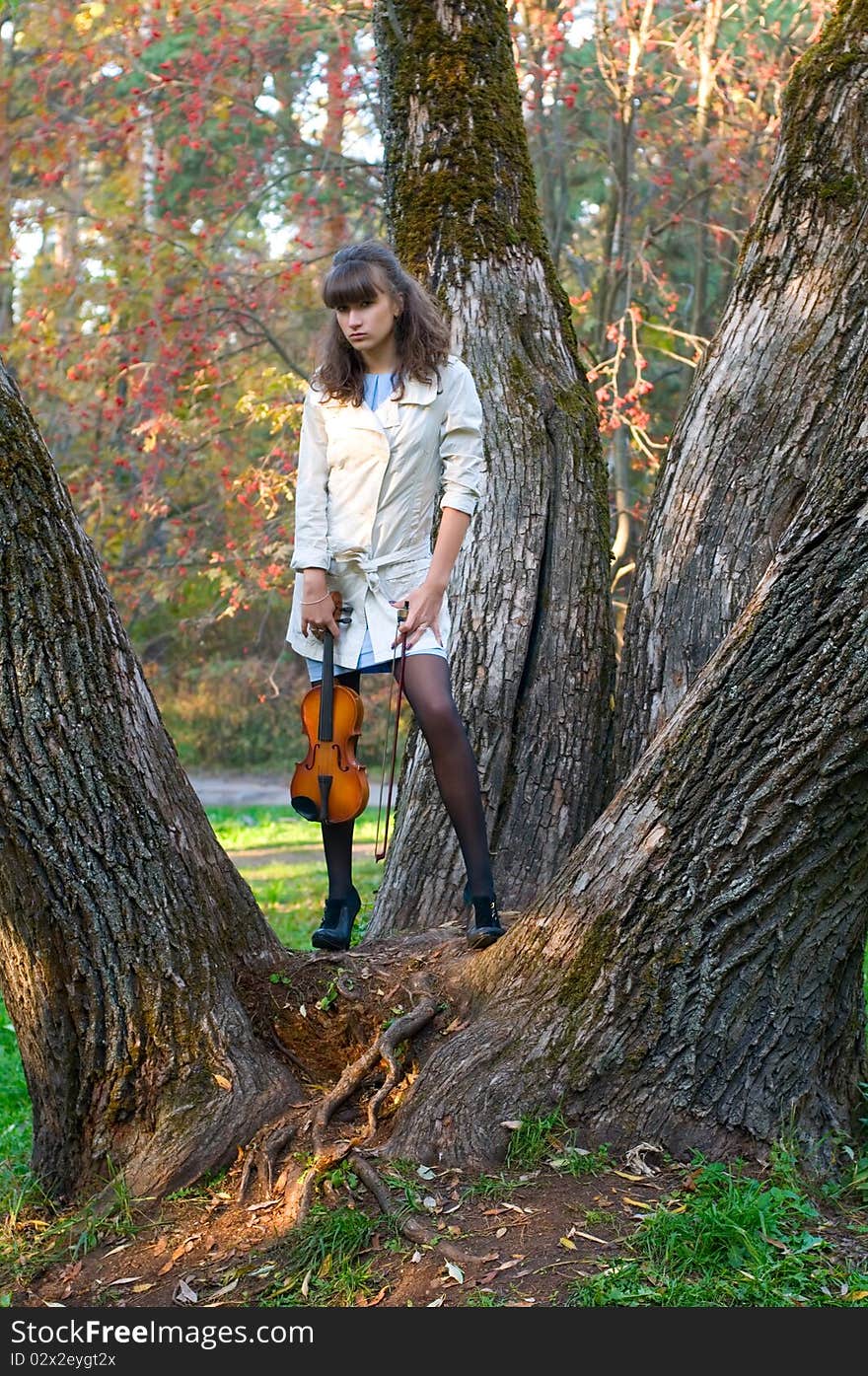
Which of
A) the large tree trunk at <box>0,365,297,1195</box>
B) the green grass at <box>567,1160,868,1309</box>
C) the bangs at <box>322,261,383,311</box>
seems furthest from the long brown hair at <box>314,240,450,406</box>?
the green grass at <box>567,1160,868,1309</box>

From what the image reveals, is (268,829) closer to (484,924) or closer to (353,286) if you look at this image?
(484,924)

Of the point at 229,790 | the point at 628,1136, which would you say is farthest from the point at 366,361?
the point at 229,790

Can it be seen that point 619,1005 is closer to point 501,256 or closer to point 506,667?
point 506,667

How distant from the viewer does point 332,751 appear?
12.8ft

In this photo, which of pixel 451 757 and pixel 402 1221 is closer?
pixel 402 1221

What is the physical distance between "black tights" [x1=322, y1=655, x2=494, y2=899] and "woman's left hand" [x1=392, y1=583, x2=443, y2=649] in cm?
6

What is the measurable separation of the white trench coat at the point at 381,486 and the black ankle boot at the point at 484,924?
73cm

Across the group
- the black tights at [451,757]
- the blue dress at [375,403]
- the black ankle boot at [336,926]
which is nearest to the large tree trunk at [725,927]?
the black tights at [451,757]

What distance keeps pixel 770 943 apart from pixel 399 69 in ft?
11.3

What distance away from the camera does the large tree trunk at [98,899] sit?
330cm

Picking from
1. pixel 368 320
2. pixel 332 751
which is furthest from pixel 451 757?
pixel 368 320

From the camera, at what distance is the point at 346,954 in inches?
159

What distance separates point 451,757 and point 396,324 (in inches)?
47.2

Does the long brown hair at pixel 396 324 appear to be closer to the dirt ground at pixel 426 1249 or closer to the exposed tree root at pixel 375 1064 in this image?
the exposed tree root at pixel 375 1064
